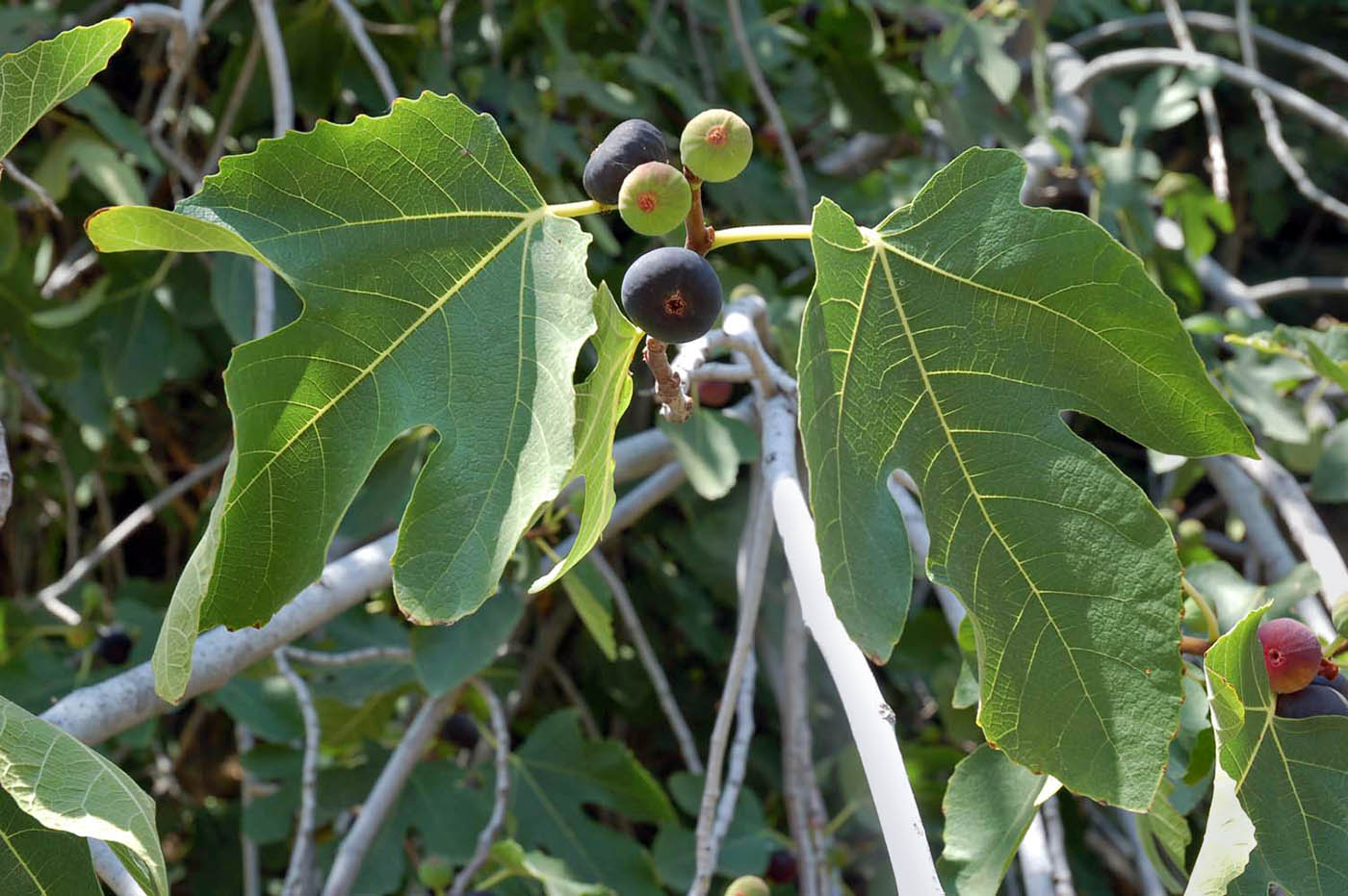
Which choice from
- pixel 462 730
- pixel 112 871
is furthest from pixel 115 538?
pixel 112 871

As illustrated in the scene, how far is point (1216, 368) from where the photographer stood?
6.66 feet

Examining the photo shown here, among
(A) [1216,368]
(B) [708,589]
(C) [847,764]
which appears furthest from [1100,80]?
(C) [847,764]

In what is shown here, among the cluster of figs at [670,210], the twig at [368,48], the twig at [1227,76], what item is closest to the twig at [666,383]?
the cluster of figs at [670,210]

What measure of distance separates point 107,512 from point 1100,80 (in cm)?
280

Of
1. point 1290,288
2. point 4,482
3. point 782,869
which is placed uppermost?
point 4,482

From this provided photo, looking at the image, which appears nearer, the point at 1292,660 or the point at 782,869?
the point at 1292,660

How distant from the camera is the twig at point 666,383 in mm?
945

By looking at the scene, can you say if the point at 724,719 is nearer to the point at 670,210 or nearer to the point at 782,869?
the point at 670,210

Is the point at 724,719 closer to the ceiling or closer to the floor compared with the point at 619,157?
closer to the floor

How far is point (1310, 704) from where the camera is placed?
98 cm

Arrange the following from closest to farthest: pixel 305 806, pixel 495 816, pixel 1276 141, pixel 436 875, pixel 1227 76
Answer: pixel 305 806 → pixel 495 816 → pixel 436 875 → pixel 1276 141 → pixel 1227 76

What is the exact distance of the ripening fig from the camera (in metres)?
0.98

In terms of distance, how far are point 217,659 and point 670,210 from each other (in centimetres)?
61

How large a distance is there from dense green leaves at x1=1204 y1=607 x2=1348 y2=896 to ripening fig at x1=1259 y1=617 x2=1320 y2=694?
0.11ft
